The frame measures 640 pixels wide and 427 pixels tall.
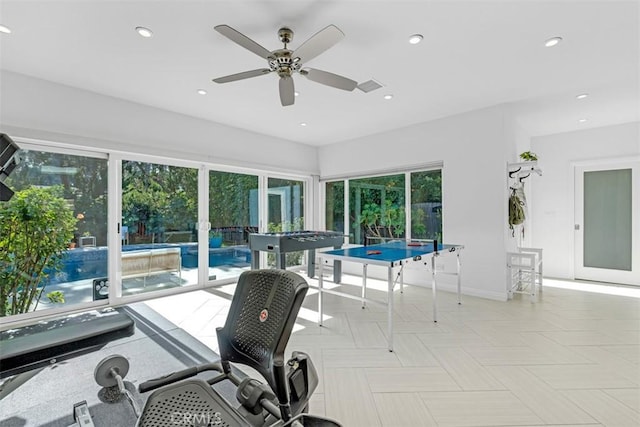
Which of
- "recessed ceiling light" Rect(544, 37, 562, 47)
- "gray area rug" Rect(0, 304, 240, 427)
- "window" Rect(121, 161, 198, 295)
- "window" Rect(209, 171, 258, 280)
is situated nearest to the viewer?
"gray area rug" Rect(0, 304, 240, 427)

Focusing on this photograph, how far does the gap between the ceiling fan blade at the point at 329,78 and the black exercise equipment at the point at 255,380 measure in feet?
5.70

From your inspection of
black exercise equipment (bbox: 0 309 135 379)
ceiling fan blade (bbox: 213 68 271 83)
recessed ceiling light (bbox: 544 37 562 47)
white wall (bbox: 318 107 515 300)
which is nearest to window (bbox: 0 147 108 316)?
black exercise equipment (bbox: 0 309 135 379)

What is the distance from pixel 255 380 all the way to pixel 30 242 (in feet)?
11.7

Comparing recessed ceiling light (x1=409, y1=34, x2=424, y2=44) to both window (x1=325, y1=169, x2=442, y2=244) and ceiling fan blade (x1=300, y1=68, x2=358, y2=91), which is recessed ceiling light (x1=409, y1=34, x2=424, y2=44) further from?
window (x1=325, y1=169, x2=442, y2=244)

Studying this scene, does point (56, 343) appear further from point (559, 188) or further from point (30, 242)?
point (559, 188)

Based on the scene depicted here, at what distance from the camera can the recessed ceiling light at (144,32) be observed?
234 cm

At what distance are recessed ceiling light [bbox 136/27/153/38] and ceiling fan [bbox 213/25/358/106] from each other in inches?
25.9

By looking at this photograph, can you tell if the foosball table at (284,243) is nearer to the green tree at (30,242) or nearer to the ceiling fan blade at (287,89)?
the ceiling fan blade at (287,89)

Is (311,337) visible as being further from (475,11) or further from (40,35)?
(40,35)

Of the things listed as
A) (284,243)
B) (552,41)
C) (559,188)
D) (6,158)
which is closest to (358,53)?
(552,41)

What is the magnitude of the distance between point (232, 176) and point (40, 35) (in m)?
2.87

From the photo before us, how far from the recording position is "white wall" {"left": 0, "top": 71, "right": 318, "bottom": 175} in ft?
10.0

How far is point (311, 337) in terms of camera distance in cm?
286

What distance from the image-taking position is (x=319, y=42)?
201cm
